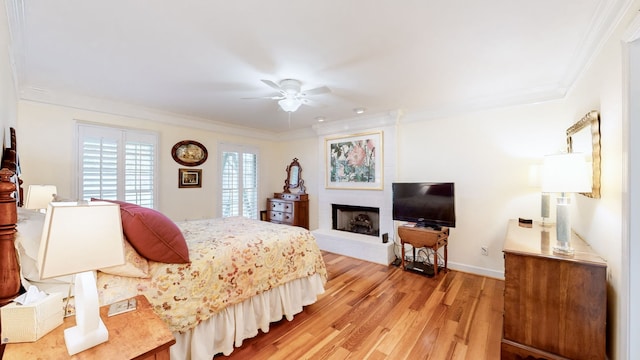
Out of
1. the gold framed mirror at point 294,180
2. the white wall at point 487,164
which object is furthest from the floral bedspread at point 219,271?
the gold framed mirror at point 294,180

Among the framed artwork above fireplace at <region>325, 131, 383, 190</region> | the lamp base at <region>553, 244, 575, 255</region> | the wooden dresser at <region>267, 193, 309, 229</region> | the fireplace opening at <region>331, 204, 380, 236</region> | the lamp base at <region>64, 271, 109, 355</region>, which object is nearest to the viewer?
the lamp base at <region>64, 271, 109, 355</region>

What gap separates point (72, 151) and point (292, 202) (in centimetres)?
334

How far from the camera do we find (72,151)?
3168 millimetres

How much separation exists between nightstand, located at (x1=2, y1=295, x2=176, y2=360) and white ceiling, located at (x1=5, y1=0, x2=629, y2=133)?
177cm

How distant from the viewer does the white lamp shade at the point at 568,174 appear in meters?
1.68

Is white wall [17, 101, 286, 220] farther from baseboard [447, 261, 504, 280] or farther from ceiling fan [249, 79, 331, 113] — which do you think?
baseboard [447, 261, 504, 280]

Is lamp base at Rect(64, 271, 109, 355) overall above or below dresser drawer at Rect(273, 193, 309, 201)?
below

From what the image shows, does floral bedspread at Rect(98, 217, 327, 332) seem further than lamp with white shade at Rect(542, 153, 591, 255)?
No

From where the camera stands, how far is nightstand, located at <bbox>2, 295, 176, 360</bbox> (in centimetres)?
91

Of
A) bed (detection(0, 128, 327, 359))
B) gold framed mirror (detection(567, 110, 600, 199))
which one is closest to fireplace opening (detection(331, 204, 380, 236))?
bed (detection(0, 128, 327, 359))

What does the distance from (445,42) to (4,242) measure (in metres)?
2.72

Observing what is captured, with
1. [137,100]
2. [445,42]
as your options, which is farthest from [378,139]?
[137,100]

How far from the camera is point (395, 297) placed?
278 centimetres

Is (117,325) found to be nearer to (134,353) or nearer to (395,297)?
(134,353)
